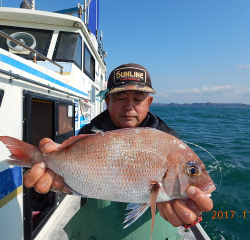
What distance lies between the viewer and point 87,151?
173 cm

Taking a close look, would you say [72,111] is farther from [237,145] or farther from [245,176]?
[237,145]

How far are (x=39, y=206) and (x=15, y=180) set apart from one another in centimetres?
204

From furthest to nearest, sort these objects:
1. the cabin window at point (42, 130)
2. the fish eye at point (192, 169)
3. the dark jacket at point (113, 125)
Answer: the cabin window at point (42, 130) < the dark jacket at point (113, 125) < the fish eye at point (192, 169)

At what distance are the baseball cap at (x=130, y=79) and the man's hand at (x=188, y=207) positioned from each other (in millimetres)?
1106

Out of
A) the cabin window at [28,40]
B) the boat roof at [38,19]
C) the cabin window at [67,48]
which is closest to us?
the cabin window at [28,40]

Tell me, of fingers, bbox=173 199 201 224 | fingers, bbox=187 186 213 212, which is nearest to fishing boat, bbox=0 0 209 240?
fingers, bbox=173 199 201 224

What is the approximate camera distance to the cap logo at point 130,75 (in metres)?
2.10

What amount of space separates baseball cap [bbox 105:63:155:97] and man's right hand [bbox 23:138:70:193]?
2.77ft

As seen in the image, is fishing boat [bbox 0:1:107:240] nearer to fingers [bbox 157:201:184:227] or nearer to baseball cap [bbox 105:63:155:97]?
baseball cap [bbox 105:63:155:97]

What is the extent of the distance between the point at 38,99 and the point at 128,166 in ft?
7.85

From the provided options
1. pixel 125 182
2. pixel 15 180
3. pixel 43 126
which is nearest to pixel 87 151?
pixel 125 182

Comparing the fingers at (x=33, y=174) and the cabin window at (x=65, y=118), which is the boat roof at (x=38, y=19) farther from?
the fingers at (x=33, y=174)

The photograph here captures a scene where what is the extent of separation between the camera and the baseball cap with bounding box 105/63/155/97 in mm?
2027

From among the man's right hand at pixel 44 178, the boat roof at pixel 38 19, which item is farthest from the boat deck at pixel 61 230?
the boat roof at pixel 38 19
